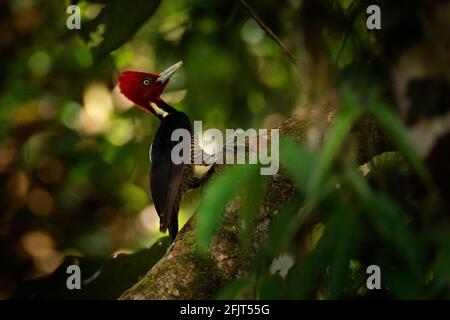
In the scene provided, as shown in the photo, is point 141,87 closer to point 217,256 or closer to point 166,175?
point 166,175

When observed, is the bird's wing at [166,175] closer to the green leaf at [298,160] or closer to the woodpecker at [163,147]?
the woodpecker at [163,147]

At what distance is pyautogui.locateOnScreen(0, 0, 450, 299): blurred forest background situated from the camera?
3.49 feet

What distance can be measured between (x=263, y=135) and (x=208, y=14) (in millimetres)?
922

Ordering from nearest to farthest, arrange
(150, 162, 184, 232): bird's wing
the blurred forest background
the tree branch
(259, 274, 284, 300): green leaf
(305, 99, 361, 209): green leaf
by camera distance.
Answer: (305, 99, 361, 209): green leaf < the blurred forest background < (259, 274, 284, 300): green leaf < the tree branch < (150, 162, 184, 232): bird's wing

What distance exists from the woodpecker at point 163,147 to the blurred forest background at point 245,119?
7cm

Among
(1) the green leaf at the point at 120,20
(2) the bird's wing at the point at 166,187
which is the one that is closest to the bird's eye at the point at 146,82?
(2) the bird's wing at the point at 166,187

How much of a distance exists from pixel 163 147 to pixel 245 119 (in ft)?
1.27

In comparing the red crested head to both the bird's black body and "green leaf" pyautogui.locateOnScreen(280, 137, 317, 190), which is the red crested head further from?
"green leaf" pyautogui.locateOnScreen(280, 137, 317, 190)

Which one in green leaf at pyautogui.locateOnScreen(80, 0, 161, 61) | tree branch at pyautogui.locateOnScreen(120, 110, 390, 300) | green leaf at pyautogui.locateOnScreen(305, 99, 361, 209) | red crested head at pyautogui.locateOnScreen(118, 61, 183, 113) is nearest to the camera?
green leaf at pyautogui.locateOnScreen(305, 99, 361, 209)

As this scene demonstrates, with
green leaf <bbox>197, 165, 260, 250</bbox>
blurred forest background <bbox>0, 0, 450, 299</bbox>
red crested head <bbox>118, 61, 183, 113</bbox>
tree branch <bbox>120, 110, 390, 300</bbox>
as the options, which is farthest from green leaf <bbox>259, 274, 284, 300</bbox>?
red crested head <bbox>118, 61, 183, 113</bbox>
